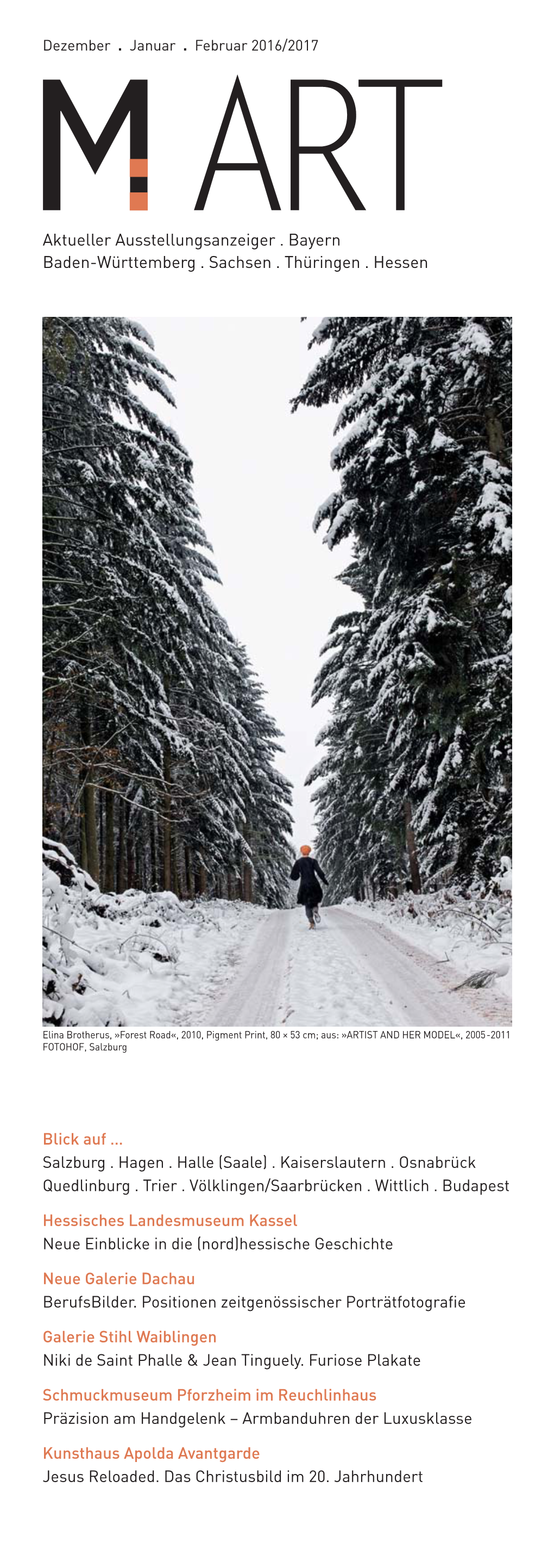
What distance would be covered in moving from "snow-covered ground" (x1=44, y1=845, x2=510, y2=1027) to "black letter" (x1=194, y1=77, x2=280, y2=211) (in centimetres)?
433

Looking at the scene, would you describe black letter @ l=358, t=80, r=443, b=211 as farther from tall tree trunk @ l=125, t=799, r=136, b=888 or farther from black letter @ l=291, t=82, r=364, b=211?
tall tree trunk @ l=125, t=799, r=136, b=888

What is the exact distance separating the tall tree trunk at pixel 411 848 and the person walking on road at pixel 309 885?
469cm

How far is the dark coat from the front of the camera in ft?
40.8

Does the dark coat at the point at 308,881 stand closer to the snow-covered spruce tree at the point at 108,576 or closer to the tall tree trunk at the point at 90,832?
the snow-covered spruce tree at the point at 108,576

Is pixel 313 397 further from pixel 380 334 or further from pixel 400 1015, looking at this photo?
pixel 400 1015

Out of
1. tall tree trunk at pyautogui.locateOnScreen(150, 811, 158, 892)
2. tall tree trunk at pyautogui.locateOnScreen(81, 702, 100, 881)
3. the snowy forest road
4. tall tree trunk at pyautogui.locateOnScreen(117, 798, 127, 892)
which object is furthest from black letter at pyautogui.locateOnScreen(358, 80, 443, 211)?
tall tree trunk at pyautogui.locateOnScreen(117, 798, 127, 892)

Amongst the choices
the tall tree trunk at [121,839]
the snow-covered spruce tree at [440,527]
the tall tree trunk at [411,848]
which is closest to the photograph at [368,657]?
the snow-covered spruce tree at [440,527]

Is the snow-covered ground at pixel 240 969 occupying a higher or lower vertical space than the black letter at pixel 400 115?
lower

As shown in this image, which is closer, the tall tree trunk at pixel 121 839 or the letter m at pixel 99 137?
the letter m at pixel 99 137

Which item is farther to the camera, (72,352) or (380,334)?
(380,334)

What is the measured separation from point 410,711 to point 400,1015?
5.12 meters

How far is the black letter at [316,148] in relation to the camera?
3.88m
